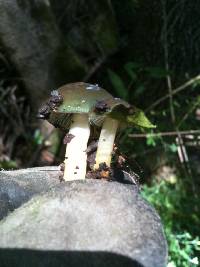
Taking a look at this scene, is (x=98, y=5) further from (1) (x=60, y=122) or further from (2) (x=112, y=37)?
(1) (x=60, y=122)

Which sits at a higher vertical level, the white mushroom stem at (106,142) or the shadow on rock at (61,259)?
the white mushroom stem at (106,142)

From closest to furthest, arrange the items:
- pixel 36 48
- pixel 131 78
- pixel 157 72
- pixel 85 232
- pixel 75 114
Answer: pixel 85 232, pixel 75 114, pixel 36 48, pixel 157 72, pixel 131 78

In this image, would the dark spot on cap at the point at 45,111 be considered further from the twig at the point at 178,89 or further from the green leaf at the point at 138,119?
the twig at the point at 178,89

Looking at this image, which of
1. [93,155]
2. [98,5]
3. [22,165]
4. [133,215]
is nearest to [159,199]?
[22,165]

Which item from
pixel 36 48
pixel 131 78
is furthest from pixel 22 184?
pixel 131 78

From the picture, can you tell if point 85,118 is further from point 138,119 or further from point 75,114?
point 138,119

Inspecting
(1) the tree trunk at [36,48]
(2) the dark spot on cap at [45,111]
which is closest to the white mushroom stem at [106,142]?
(2) the dark spot on cap at [45,111]

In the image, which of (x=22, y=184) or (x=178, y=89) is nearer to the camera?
(x=22, y=184)
